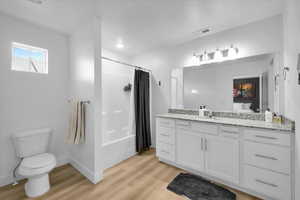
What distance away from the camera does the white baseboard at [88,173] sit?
1.91 meters

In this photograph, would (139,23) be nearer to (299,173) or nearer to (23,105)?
(23,105)

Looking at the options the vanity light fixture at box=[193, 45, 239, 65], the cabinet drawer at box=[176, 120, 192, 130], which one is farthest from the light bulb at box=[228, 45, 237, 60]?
the cabinet drawer at box=[176, 120, 192, 130]

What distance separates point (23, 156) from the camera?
1.91 meters

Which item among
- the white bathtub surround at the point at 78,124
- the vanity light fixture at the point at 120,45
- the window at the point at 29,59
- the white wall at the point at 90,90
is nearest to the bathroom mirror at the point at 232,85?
the vanity light fixture at the point at 120,45

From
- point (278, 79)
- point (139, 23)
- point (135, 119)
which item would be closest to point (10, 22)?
point (139, 23)

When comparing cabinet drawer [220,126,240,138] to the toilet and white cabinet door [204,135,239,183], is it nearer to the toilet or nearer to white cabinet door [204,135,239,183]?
white cabinet door [204,135,239,183]

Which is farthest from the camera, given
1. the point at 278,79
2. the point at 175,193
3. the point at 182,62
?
the point at 182,62

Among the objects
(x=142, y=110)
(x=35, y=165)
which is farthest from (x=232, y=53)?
(x=35, y=165)

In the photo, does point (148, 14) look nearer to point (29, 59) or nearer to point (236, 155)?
point (29, 59)

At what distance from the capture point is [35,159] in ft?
5.92

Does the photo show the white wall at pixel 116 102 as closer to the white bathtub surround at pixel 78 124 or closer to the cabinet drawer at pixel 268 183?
the white bathtub surround at pixel 78 124

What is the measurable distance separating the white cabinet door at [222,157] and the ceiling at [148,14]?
1.79 metres

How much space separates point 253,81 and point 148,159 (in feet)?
7.79

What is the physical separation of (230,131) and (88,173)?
85.8 inches
